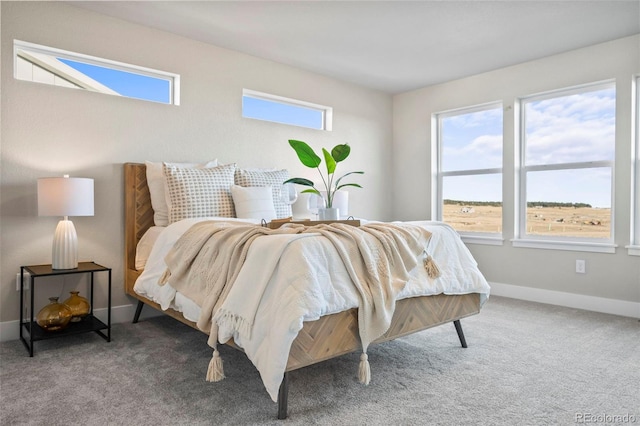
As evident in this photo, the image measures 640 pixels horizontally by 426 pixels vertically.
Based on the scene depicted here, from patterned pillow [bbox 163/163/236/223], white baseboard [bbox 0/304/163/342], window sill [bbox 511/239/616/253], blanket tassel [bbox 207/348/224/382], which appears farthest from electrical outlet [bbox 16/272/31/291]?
window sill [bbox 511/239/616/253]

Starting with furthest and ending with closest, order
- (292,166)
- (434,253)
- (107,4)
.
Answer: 1. (292,166)
2. (107,4)
3. (434,253)

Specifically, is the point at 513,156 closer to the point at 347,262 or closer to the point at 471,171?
the point at 471,171

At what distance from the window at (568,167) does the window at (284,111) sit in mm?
2126

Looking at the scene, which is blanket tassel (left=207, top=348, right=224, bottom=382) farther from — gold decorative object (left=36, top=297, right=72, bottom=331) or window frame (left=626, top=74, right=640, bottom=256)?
window frame (left=626, top=74, right=640, bottom=256)

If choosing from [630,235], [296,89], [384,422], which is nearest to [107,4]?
[296,89]

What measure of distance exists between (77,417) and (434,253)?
192 centimetres

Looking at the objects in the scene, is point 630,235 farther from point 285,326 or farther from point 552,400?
point 285,326

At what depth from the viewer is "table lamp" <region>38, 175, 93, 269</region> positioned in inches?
107

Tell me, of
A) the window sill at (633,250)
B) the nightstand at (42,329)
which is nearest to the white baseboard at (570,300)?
the window sill at (633,250)

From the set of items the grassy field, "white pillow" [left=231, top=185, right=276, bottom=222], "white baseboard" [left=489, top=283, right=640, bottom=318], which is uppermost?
"white pillow" [left=231, top=185, right=276, bottom=222]

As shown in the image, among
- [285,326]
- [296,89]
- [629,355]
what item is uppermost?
[296,89]

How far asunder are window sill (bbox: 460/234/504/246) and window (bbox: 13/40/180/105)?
3.36 metres

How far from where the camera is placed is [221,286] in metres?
2.04

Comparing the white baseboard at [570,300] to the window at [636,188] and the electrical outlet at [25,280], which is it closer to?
the window at [636,188]
